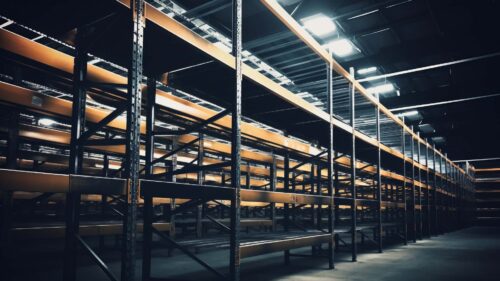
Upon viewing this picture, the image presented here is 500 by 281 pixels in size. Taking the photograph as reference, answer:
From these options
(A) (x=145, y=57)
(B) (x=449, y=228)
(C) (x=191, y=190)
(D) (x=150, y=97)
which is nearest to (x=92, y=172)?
(D) (x=150, y=97)

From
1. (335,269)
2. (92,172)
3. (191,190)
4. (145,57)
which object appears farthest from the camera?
(92,172)

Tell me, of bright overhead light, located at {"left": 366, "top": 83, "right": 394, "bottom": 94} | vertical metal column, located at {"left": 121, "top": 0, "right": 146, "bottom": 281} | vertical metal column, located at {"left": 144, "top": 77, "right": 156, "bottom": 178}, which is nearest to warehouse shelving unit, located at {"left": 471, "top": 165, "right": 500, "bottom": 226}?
bright overhead light, located at {"left": 366, "top": 83, "right": 394, "bottom": 94}

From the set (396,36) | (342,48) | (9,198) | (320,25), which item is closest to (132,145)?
(9,198)

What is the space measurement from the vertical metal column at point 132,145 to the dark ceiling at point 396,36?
407 cm

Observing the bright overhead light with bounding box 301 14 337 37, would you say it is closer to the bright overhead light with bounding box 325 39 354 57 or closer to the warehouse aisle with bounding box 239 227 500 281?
the bright overhead light with bounding box 325 39 354 57

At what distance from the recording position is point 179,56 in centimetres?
391

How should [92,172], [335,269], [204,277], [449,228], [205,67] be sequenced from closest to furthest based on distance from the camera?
[205,67], [204,277], [335,269], [92,172], [449,228]

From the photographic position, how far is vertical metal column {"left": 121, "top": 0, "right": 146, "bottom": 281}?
2.65 metres

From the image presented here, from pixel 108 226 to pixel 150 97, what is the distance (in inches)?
85.0

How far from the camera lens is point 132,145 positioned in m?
2.69

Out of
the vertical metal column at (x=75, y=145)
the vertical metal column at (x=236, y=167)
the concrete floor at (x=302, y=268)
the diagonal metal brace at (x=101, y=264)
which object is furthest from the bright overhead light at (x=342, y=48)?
the diagonal metal brace at (x=101, y=264)

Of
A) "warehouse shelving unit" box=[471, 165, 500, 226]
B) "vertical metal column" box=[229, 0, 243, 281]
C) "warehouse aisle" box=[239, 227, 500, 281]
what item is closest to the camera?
"vertical metal column" box=[229, 0, 243, 281]

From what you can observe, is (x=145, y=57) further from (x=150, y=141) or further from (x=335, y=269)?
(x=335, y=269)

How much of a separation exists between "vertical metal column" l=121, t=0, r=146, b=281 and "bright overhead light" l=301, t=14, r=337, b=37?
5.71 meters
